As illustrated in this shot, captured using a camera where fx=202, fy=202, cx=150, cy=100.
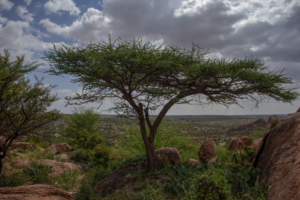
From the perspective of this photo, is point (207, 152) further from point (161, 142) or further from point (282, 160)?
point (282, 160)

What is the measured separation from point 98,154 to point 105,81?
685 centimetres

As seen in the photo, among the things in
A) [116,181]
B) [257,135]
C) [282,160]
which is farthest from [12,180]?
[257,135]

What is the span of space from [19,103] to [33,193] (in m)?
4.21

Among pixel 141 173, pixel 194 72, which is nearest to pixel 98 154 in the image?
pixel 141 173

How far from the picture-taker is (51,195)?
214 inches

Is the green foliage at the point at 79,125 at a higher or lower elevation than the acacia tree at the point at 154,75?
lower

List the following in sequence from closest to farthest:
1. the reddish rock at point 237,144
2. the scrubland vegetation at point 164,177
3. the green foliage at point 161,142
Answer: the scrubland vegetation at point 164,177 → the reddish rock at point 237,144 → the green foliage at point 161,142

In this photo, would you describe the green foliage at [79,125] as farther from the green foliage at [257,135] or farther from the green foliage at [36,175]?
the green foliage at [257,135]

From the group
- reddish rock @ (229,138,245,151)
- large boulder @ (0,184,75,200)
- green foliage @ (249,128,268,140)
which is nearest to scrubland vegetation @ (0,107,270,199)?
reddish rock @ (229,138,245,151)

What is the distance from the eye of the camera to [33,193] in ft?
17.1

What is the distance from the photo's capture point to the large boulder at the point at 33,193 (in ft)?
16.2

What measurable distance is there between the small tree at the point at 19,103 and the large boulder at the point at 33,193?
2918mm

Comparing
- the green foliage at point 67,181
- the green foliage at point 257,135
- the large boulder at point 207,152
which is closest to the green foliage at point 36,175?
the green foliage at point 67,181

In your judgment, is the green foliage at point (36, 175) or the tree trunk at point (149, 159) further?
the green foliage at point (36, 175)
